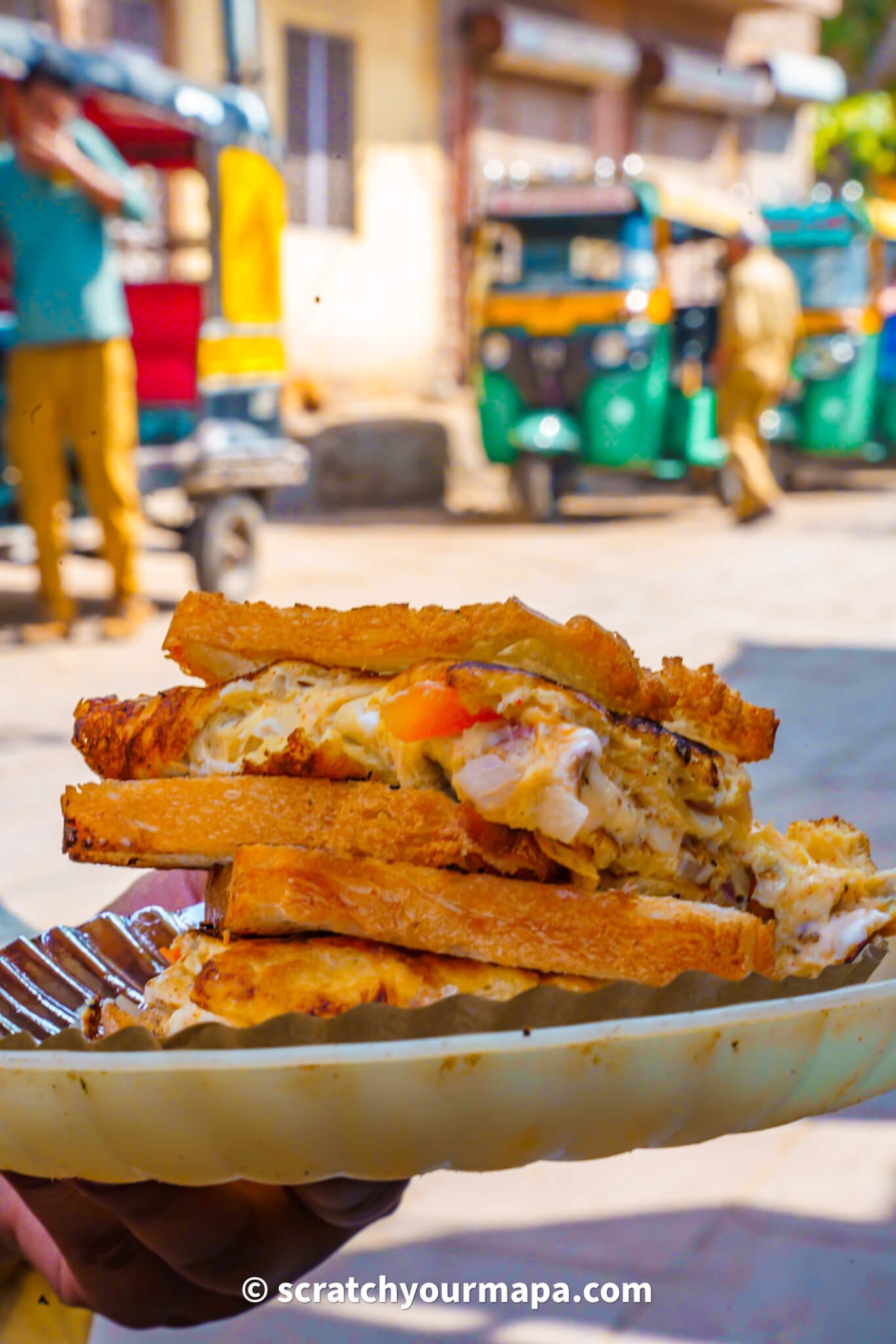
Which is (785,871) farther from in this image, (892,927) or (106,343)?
(106,343)

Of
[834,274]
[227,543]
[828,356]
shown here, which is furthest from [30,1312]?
[834,274]

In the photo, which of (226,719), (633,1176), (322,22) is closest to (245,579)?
(633,1176)

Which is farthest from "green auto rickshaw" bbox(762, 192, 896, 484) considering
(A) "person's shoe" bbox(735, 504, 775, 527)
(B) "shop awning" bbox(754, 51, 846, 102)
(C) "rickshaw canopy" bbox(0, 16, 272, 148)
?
(B) "shop awning" bbox(754, 51, 846, 102)

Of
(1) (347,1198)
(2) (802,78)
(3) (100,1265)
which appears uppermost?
(2) (802,78)

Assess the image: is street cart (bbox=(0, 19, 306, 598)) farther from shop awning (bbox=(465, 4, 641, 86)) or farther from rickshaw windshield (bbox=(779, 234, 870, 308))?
shop awning (bbox=(465, 4, 641, 86))

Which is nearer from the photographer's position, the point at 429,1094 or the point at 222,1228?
the point at 429,1094

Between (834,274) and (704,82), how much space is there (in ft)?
22.2

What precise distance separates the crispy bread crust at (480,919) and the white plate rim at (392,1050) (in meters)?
0.08

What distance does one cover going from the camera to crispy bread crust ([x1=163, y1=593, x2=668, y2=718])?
3.54ft

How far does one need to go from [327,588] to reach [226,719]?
5.93m

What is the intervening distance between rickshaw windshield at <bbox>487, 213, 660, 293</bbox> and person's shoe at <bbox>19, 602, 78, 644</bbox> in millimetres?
5350

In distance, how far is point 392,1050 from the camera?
872 millimetres

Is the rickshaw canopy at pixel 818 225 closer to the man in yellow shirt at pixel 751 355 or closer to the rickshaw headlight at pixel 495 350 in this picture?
the man in yellow shirt at pixel 751 355

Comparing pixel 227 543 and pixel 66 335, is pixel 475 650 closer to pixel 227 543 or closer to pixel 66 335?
pixel 66 335
